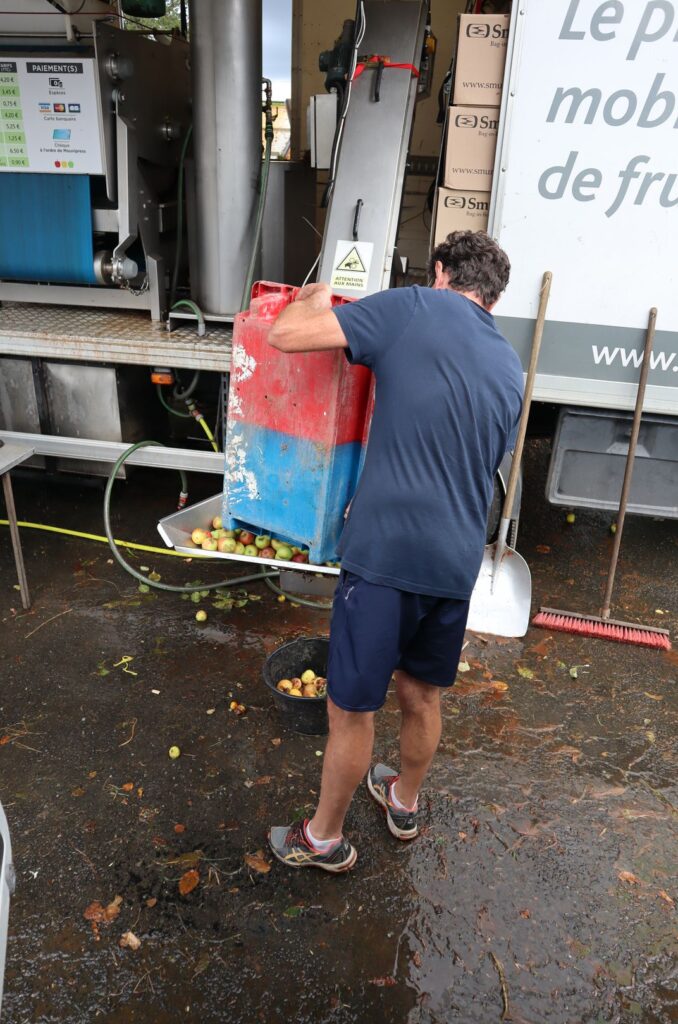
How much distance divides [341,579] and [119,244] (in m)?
2.81

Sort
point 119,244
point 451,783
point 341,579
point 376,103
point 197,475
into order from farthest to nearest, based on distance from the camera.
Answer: point 197,475, point 119,244, point 376,103, point 451,783, point 341,579

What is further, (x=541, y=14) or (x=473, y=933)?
(x=541, y=14)

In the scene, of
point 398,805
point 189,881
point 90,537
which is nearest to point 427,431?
point 398,805

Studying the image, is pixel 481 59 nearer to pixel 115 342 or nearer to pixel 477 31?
pixel 477 31

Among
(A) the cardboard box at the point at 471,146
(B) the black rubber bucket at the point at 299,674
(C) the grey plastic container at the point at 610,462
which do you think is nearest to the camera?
(B) the black rubber bucket at the point at 299,674

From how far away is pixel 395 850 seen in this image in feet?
7.82

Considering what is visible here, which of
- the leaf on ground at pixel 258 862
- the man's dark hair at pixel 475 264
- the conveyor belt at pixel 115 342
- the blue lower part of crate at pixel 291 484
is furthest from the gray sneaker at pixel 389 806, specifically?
the conveyor belt at pixel 115 342

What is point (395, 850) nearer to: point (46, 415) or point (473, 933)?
point (473, 933)

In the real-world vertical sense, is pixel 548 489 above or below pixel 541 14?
below

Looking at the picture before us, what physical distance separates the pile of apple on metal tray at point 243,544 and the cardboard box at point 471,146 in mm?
1761

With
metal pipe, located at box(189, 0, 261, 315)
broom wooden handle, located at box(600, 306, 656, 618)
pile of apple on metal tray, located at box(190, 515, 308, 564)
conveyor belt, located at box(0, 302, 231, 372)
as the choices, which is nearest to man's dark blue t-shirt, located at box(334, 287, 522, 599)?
pile of apple on metal tray, located at box(190, 515, 308, 564)

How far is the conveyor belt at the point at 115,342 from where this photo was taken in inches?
143

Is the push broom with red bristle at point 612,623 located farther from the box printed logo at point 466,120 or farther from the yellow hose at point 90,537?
the yellow hose at point 90,537

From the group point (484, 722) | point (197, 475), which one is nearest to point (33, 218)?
point (197, 475)
